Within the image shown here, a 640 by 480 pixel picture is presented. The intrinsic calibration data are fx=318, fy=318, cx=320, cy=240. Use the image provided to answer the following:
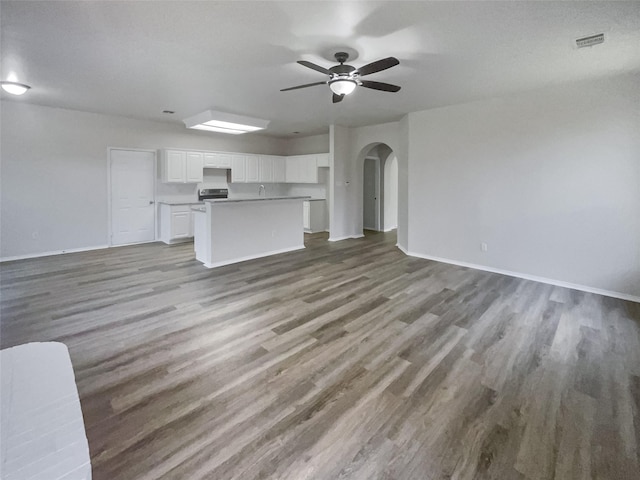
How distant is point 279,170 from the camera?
29.8 feet

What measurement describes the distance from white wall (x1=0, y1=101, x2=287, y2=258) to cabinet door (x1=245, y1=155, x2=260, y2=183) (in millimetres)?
2248

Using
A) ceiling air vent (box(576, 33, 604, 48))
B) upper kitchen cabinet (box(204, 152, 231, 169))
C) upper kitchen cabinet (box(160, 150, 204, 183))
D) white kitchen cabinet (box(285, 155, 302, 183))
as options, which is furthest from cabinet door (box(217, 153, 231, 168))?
ceiling air vent (box(576, 33, 604, 48))

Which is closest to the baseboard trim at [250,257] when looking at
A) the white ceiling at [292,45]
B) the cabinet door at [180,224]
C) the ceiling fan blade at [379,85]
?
the cabinet door at [180,224]

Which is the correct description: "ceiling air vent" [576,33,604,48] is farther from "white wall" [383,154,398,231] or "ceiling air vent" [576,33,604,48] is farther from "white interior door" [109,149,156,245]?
"white interior door" [109,149,156,245]

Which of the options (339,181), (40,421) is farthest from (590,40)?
(339,181)

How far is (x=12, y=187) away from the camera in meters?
5.39

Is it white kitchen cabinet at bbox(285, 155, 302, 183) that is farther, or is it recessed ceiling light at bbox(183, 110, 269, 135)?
white kitchen cabinet at bbox(285, 155, 302, 183)

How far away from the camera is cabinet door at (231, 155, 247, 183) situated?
806 cm

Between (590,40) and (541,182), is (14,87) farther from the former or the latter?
(541,182)

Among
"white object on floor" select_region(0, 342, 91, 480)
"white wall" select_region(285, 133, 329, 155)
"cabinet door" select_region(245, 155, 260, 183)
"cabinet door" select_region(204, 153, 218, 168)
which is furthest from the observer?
"white wall" select_region(285, 133, 329, 155)

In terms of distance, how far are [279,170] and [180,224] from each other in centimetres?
323

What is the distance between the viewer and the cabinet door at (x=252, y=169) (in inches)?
329

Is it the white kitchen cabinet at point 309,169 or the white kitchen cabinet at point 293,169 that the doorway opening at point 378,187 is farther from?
the white kitchen cabinet at point 293,169

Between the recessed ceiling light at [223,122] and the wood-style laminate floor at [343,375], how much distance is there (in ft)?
9.99
